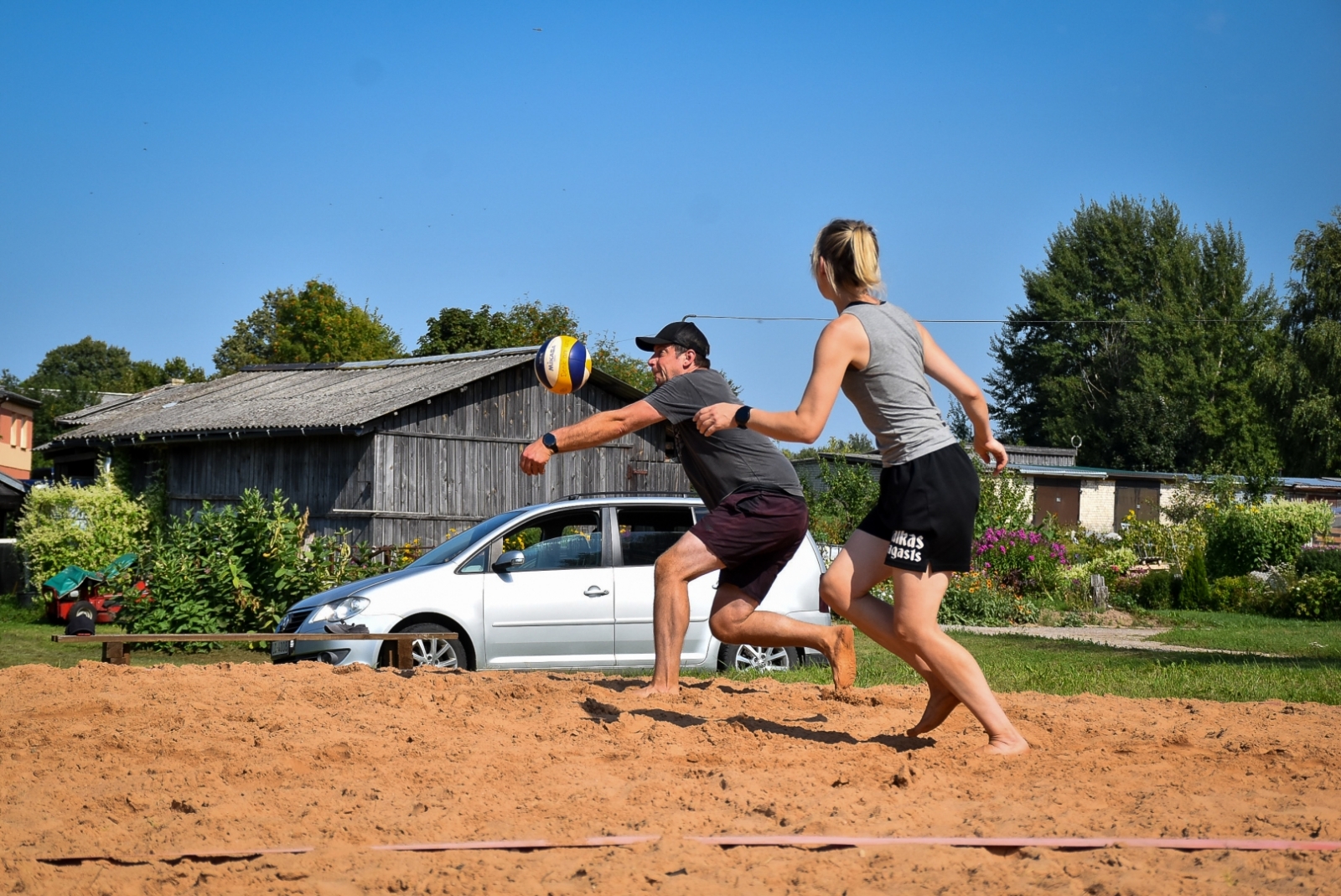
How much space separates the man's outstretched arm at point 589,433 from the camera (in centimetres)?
527

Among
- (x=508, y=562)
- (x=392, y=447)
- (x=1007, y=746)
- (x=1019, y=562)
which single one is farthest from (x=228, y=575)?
(x=1019, y=562)

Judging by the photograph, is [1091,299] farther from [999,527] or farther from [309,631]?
[309,631]

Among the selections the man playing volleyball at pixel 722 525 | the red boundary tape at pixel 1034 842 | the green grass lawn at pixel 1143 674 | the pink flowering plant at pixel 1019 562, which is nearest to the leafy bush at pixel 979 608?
the pink flowering plant at pixel 1019 562

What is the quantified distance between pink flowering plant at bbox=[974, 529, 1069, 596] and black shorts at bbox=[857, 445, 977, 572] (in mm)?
15178

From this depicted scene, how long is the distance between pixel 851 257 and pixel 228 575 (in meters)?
10.7

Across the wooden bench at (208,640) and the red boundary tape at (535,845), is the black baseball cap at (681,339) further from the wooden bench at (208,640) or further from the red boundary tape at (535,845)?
the red boundary tape at (535,845)

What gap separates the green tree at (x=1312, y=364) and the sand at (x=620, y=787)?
41226 mm

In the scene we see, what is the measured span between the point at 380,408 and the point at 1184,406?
48.1 metres

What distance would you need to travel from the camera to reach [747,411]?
14.6 ft

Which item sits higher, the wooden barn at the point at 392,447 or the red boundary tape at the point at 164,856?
the wooden barn at the point at 392,447

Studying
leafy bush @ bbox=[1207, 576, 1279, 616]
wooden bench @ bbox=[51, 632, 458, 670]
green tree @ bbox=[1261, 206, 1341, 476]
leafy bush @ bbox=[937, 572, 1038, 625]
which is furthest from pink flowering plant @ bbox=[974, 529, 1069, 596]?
green tree @ bbox=[1261, 206, 1341, 476]

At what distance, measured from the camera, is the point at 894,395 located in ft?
15.4

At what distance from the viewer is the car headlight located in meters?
9.49

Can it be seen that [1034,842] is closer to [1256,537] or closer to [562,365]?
[562,365]
